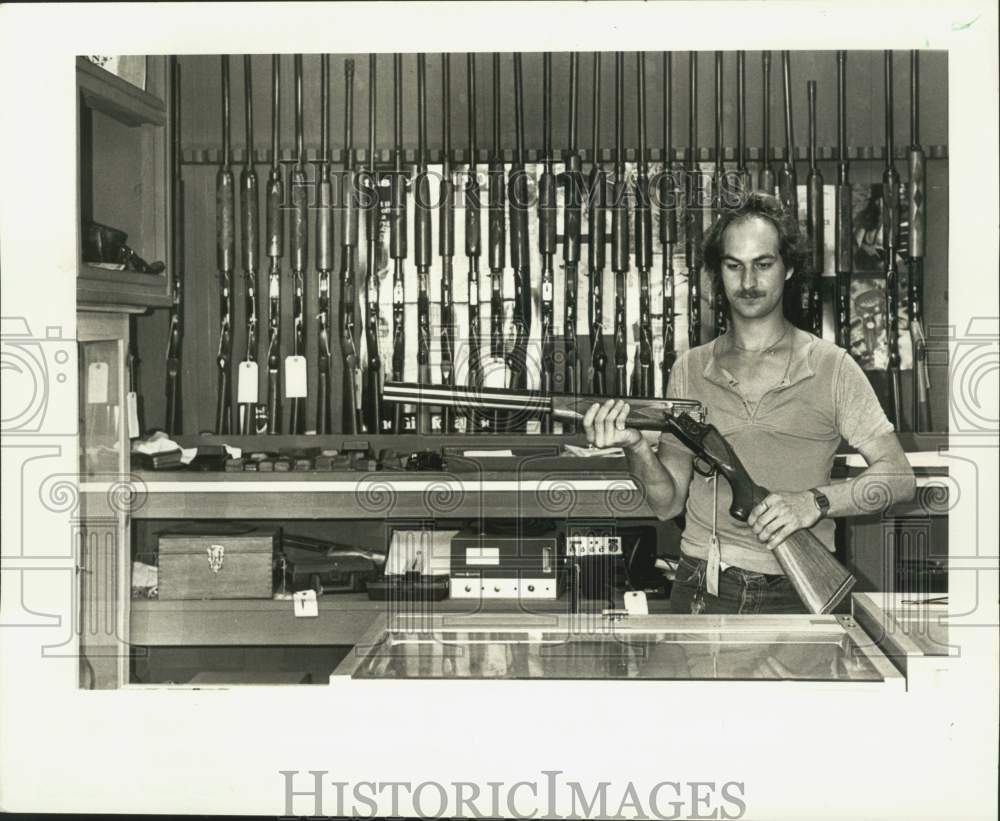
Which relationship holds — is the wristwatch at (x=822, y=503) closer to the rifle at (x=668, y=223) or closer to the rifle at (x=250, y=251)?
the rifle at (x=668, y=223)

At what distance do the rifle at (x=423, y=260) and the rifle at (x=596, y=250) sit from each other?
62 centimetres

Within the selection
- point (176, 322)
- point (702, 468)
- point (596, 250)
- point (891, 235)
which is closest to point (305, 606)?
point (176, 322)

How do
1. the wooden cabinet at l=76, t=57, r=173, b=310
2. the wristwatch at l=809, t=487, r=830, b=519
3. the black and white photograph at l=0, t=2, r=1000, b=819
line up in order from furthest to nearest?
the wooden cabinet at l=76, t=57, r=173, b=310, the wristwatch at l=809, t=487, r=830, b=519, the black and white photograph at l=0, t=2, r=1000, b=819

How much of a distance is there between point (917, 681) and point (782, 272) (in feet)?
4.65

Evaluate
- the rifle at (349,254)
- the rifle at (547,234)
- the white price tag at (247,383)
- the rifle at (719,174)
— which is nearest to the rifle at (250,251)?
the white price tag at (247,383)

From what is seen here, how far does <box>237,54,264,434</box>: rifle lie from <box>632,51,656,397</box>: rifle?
145cm

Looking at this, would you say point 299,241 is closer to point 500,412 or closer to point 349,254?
point 349,254

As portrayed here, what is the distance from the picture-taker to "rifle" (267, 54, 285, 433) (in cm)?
481

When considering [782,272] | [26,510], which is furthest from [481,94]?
[26,510]

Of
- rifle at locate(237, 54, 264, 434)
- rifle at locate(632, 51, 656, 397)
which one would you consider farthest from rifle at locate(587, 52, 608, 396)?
rifle at locate(237, 54, 264, 434)

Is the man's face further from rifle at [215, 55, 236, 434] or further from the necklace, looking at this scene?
rifle at [215, 55, 236, 434]

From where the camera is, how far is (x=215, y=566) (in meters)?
4.28

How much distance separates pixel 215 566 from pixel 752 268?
2.06 m

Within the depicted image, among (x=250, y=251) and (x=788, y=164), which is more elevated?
(x=788, y=164)
